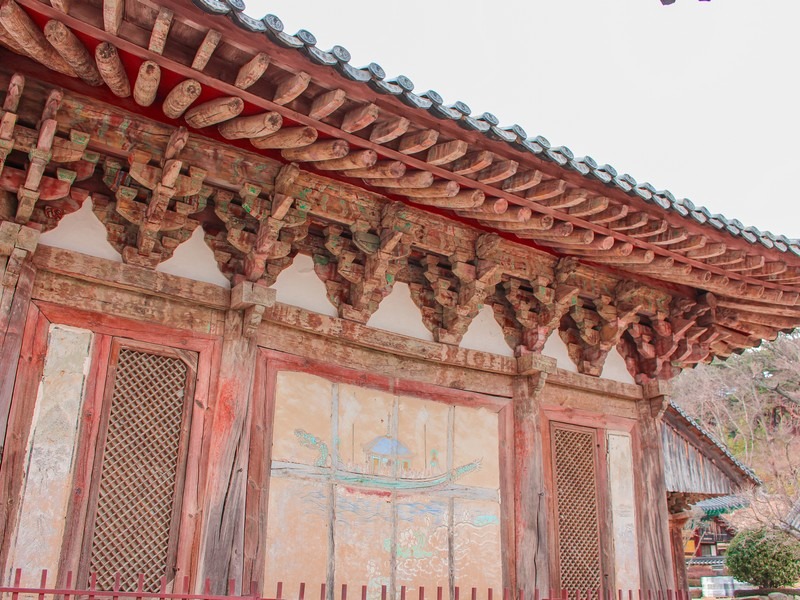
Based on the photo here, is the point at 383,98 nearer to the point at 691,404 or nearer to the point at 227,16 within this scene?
the point at 227,16

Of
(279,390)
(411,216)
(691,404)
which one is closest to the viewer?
(279,390)

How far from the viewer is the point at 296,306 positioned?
18.5 feet

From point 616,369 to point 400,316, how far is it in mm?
2519

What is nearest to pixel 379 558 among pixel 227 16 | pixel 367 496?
pixel 367 496

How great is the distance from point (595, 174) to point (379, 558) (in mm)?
3069

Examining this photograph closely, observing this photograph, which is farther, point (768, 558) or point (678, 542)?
point (768, 558)

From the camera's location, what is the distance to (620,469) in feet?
23.4

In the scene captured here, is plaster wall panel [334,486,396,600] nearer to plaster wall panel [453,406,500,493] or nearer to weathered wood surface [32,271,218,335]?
plaster wall panel [453,406,500,493]

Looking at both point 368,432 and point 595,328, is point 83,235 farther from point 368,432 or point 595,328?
point 595,328

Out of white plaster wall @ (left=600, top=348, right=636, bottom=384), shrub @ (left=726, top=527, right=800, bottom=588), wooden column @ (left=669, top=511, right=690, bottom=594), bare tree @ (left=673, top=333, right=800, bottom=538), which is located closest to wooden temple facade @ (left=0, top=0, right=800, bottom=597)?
white plaster wall @ (left=600, top=348, right=636, bottom=384)

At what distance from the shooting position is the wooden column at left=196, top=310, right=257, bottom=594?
189 inches

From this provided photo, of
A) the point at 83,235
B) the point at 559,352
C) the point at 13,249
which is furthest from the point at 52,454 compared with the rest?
the point at 559,352

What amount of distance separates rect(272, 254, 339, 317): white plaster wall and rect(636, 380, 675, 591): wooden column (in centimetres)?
342

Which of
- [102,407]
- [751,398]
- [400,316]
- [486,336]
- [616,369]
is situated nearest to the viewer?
[102,407]
